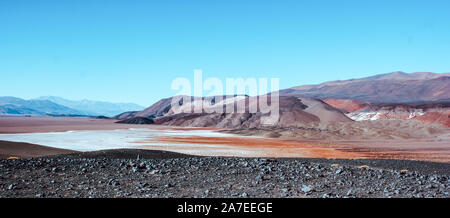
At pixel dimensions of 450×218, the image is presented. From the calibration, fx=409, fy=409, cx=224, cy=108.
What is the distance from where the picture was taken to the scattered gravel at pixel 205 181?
31.0ft

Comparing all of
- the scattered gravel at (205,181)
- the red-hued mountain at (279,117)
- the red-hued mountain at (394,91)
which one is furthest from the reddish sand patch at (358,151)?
the red-hued mountain at (394,91)

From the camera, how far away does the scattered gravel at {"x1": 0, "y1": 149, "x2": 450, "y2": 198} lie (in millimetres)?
9453

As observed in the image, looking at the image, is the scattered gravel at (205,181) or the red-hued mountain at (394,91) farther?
the red-hued mountain at (394,91)

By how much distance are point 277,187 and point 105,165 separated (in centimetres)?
634

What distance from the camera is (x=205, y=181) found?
36.6 feet

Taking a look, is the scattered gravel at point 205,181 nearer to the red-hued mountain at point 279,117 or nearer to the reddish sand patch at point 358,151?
the reddish sand patch at point 358,151

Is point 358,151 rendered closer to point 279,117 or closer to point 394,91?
point 279,117

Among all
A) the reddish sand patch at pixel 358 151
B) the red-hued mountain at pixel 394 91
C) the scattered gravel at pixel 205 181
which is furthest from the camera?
the red-hued mountain at pixel 394 91

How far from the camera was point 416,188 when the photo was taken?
406 inches

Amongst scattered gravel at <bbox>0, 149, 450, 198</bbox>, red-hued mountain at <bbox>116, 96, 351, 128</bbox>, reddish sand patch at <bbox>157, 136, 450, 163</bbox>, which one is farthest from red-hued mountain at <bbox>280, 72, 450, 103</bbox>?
scattered gravel at <bbox>0, 149, 450, 198</bbox>

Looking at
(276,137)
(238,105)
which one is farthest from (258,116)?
(276,137)

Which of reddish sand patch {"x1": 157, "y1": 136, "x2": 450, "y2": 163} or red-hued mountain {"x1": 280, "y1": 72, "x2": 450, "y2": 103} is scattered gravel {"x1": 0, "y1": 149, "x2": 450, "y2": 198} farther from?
red-hued mountain {"x1": 280, "y1": 72, "x2": 450, "y2": 103}

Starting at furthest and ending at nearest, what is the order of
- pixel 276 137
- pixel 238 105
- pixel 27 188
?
pixel 238 105, pixel 276 137, pixel 27 188
